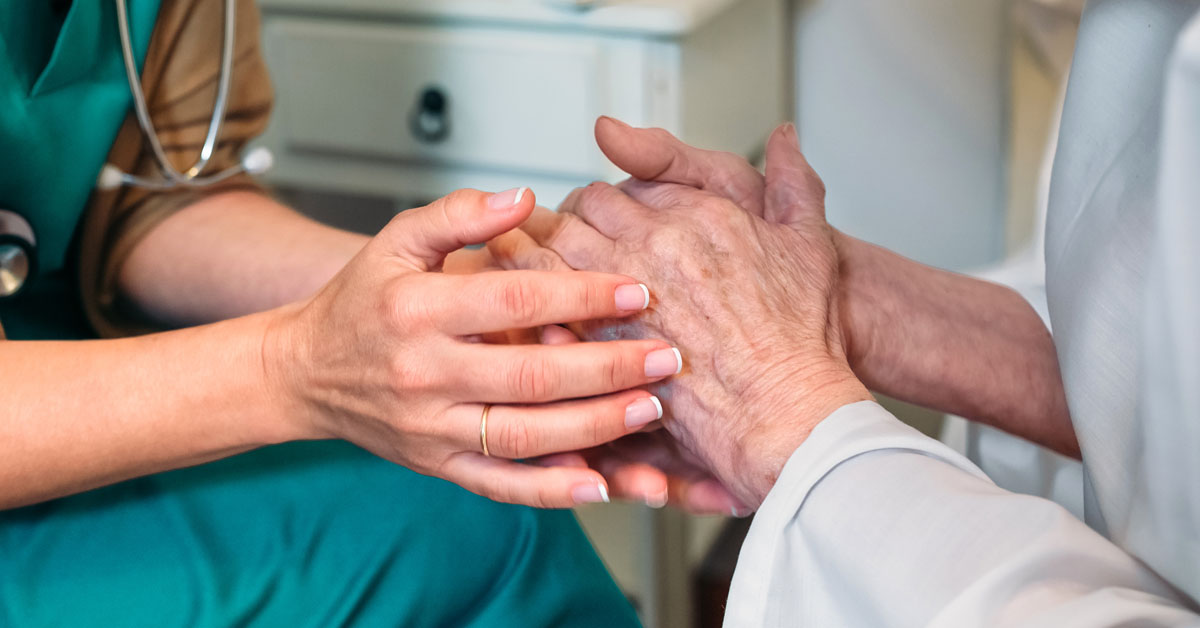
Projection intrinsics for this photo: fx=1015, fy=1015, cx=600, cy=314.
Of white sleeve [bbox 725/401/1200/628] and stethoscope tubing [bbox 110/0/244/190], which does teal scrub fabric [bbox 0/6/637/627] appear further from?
white sleeve [bbox 725/401/1200/628]

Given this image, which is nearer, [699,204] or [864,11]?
[699,204]

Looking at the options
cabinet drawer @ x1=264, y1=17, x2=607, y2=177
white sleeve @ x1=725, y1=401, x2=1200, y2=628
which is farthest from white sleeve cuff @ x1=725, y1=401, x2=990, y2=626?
cabinet drawer @ x1=264, y1=17, x2=607, y2=177

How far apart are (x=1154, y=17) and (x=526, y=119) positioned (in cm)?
64

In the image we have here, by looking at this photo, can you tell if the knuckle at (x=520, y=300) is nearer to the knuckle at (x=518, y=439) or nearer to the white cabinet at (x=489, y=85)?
the knuckle at (x=518, y=439)

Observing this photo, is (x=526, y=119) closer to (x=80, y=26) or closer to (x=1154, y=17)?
(x=80, y=26)

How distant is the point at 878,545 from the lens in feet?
1.34

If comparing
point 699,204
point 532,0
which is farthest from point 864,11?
point 699,204

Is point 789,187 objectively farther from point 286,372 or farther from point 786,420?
point 286,372

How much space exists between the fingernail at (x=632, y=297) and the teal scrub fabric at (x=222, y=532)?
0.16 metres

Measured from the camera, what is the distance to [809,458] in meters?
0.46

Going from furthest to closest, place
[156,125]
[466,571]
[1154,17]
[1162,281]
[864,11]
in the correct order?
[864,11] → [156,125] → [466,571] → [1154,17] → [1162,281]

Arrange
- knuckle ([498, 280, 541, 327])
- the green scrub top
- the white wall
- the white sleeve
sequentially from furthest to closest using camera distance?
the white wall < the green scrub top < knuckle ([498, 280, 541, 327]) < the white sleeve

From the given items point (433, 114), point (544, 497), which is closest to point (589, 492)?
point (544, 497)

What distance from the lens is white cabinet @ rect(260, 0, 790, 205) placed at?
94 centimetres
